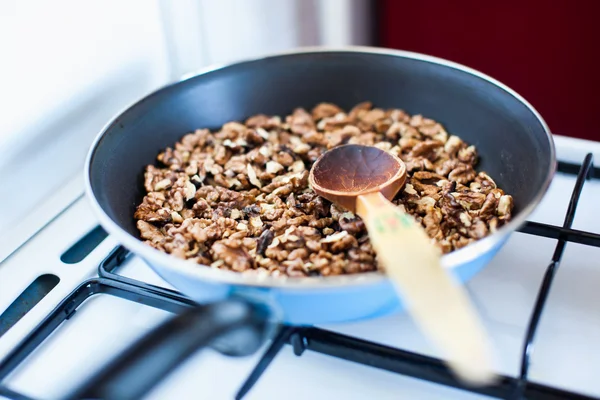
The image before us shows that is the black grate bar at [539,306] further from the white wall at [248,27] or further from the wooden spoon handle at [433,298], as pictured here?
the white wall at [248,27]

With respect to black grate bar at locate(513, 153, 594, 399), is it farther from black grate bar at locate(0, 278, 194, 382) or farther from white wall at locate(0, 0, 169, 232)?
Result: white wall at locate(0, 0, 169, 232)

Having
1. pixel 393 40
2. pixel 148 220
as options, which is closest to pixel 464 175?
pixel 148 220

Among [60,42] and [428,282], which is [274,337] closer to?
[428,282]

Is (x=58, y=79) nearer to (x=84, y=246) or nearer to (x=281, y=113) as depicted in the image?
(x=84, y=246)

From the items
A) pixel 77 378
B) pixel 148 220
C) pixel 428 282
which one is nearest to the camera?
pixel 428 282

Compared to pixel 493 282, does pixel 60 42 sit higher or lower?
higher

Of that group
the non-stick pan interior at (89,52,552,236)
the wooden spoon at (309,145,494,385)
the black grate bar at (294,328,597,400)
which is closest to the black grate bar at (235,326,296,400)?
the black grate bar at (294,328,597,400)

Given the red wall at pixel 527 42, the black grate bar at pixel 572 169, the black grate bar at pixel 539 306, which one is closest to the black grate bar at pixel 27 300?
the black grate bar at pixel 539 306
